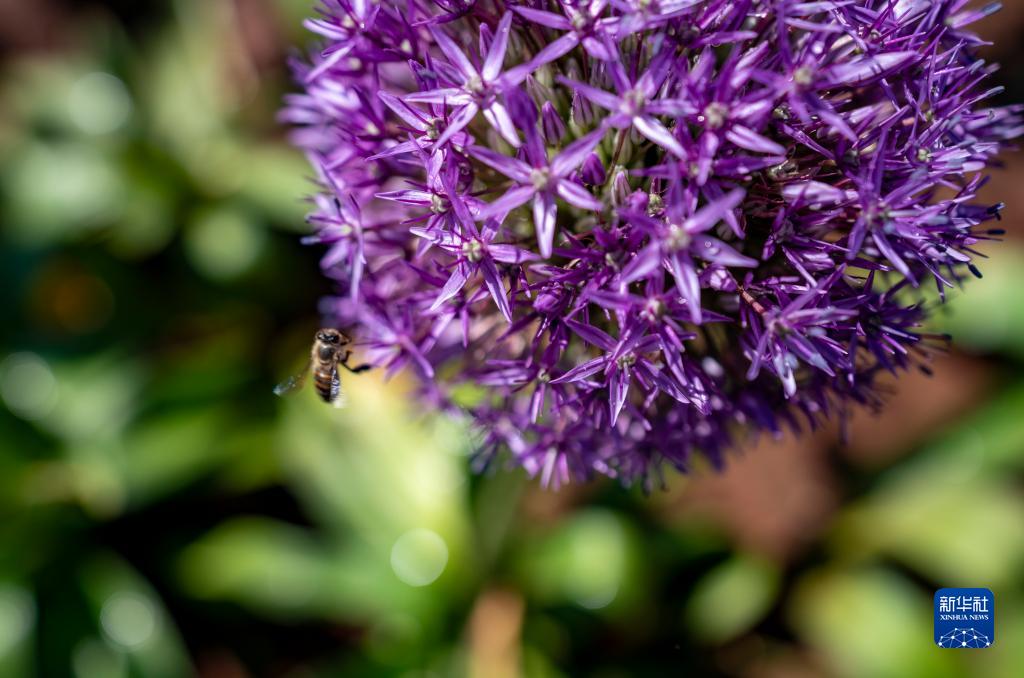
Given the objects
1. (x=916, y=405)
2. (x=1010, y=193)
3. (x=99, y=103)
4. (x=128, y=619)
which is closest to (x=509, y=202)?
(x=128, y=619)

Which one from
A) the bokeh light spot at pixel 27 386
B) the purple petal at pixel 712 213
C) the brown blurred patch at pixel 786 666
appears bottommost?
the brown blurred patch at pixel 786 666

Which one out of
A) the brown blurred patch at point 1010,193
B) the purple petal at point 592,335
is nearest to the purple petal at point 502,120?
the purple petal at point 592,335

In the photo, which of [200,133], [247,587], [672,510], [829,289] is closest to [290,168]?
[200,133]

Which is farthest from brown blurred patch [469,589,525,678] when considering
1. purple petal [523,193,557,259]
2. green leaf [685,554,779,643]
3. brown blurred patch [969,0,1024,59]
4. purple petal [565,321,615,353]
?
brown blurred patch [969,0,1024,59]

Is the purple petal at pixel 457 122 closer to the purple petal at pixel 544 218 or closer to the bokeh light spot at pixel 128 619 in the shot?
the purple petal at pixel 544 218

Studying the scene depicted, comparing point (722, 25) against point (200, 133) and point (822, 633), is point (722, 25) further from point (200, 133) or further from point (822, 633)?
point (200, 133)
